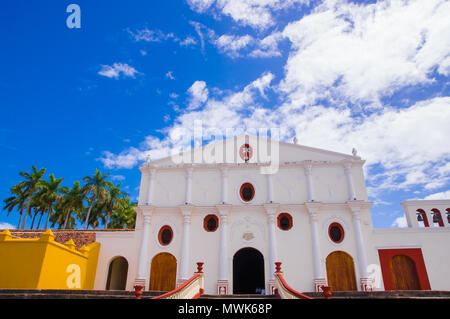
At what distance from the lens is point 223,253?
721 inches

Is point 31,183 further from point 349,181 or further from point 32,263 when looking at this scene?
point 349,181

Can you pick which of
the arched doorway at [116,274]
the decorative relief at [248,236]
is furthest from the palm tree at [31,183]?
the decorative relief at [248,236]

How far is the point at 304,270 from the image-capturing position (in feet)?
58.2

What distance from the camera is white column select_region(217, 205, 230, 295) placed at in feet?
57.1

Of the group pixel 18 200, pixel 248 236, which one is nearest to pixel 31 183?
pixel 18 200

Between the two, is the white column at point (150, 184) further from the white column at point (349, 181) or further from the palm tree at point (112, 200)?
the palm tree at point (112, 200)

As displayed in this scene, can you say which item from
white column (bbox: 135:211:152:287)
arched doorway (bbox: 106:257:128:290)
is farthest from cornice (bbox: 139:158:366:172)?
arched doorway (bbox: 106:257:128:290)

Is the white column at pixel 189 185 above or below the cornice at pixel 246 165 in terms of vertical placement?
below

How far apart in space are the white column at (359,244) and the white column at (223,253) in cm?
788

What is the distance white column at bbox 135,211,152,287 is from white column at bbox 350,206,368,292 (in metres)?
12.9

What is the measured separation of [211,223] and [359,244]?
920cm

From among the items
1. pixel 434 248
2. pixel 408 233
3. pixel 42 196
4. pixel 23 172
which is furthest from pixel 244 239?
pixel 23 172

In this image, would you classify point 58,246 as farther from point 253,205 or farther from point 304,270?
point 304,270

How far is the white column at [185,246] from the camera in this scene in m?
18.0
